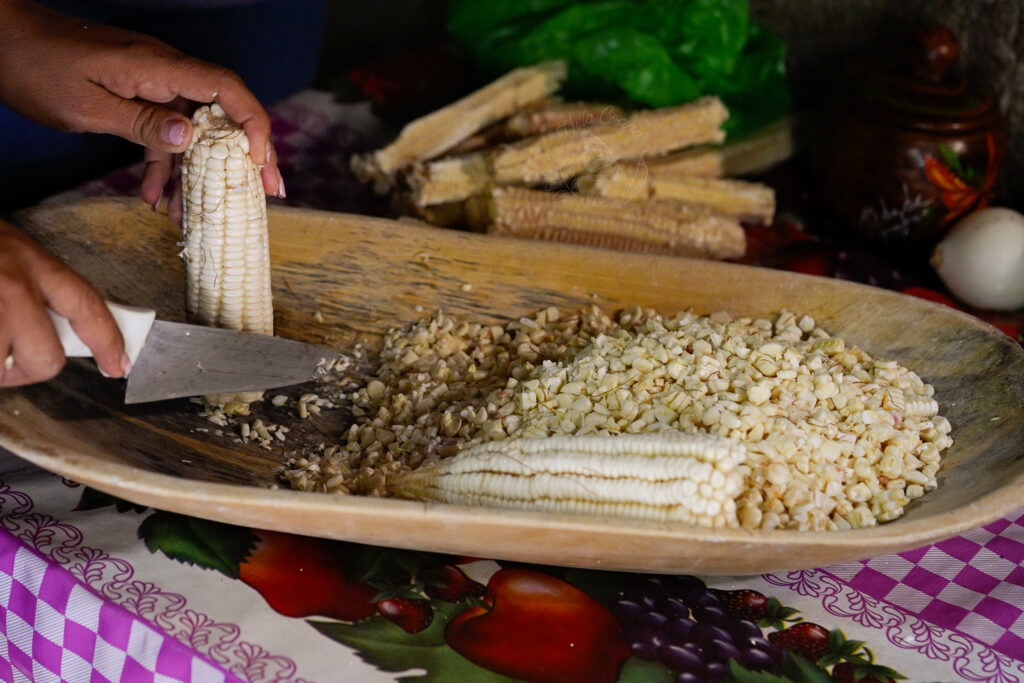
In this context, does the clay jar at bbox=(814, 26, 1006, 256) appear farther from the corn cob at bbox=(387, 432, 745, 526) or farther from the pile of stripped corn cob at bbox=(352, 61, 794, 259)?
the corn cob at bbox=(387, 432, 745, 526)

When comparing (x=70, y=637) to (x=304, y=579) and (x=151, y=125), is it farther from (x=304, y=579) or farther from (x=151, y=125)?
(x=151, y=125)

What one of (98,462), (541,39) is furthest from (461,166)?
(98,462)

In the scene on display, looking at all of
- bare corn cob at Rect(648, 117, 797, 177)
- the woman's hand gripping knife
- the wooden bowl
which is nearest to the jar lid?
bare corn cob at Rect(648, 117, 797, 177)

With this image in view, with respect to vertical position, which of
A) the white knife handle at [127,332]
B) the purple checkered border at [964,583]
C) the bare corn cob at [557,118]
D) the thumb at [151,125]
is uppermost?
the bare corn cob at [557,118]

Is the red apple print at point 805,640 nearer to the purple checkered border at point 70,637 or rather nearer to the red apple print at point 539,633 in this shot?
the red apple print at point 539,633

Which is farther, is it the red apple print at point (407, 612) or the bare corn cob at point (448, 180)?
the bare corn cob at point (448, 180)

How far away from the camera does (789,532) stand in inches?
33.6

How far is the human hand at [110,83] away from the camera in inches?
43.6

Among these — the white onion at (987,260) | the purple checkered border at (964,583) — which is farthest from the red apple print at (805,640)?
the white onion at (987,260)

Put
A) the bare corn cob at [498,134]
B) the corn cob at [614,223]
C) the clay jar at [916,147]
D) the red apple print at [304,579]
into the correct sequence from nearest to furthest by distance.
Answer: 1. the red apple print at [304,579]
2. the corn cob at [614,223]
3. the clay jar at [916,147]
4. the bare corn cob at [498,134]

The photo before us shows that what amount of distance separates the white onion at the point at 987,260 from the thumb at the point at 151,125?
1.32 metres

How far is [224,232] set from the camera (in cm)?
115

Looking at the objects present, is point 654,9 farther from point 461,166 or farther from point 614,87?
point 461,166

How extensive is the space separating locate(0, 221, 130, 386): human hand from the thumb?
0.26m
